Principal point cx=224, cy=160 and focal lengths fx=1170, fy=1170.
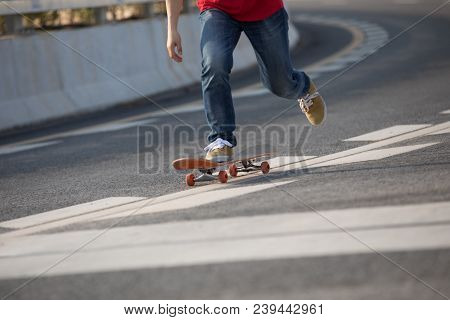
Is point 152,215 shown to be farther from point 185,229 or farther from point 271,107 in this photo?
point 271,107

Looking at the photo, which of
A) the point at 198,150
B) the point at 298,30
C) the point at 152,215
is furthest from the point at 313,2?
the point at 152,215

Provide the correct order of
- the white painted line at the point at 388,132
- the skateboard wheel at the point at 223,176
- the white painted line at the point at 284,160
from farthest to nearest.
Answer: the white painted line at the point at 388,132 < the white painted line at the point at 284,160 < the skateboard wheel at the point at 223,176

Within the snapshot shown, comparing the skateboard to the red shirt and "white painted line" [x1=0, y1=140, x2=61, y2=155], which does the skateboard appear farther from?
"white painted line" [x1=0, y1=140, x2=61, y2=155]

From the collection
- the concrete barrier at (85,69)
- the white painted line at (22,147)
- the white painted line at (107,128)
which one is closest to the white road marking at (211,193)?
the white painted line at (22,147)

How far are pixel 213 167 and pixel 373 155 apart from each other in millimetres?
1154

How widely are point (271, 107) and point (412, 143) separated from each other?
4041mm

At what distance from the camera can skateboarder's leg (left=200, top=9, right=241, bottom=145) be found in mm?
7629

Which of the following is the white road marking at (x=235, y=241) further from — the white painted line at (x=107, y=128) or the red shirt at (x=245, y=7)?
the white painted line at (x=107, y=128)

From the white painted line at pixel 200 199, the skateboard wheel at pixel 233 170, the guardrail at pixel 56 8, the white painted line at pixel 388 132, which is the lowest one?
the white painted line at pixel 200 199

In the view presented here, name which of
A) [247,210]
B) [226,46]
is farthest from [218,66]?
[247,210]

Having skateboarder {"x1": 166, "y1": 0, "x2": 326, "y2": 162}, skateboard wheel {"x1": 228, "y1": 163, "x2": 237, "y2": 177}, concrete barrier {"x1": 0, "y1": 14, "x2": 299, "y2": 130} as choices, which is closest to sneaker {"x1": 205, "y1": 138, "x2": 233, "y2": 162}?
skateboarder {"x1": 166, "y1": 0, "x2": 326, "y2": 162}

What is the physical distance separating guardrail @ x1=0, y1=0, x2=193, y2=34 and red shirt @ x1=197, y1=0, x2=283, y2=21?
19.4 ft

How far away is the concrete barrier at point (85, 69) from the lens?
13.2 m

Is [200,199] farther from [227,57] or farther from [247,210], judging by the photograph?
[227,57]
